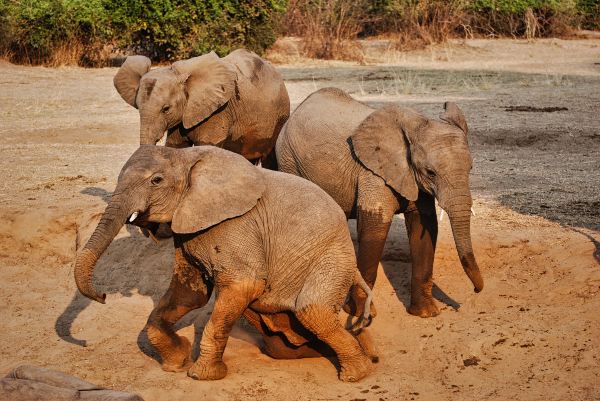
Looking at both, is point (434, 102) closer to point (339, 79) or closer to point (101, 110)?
point (339, 79)

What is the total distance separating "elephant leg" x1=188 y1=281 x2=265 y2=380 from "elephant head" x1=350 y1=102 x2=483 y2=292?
4.92 feet

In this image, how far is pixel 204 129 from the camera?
9.40m

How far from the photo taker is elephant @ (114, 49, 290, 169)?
909 centimetres

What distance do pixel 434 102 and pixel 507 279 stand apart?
856cm

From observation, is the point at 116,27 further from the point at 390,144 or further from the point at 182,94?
the point at 390,144

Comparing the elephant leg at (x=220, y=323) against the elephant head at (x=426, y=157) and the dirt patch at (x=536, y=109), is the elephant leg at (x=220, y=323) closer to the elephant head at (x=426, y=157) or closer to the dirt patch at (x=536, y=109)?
the elephant head at (x=426, y=157)

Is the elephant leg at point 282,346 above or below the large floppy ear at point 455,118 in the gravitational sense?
below

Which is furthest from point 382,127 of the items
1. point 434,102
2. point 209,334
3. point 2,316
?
point 434,102

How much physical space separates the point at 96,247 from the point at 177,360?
4.35 ft

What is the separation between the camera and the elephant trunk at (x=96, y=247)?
18.5ft

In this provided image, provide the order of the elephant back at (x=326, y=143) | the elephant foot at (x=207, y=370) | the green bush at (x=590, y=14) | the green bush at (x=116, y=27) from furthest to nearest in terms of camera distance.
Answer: the green bush at (x=590, y=14)
the green bush at (x=116, y=27)
the elephant back at (x=326, y=143)
the elephant foot at (x=207, y=370)

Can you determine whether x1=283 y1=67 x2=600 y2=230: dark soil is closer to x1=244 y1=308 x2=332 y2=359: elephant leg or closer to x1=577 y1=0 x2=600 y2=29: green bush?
x1=244 y1=308 x2=332 y2=359: elephant leg

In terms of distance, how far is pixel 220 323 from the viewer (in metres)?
6.15

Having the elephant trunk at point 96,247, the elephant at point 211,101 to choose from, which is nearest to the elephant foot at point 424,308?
the elephant trunk at point 96,247
